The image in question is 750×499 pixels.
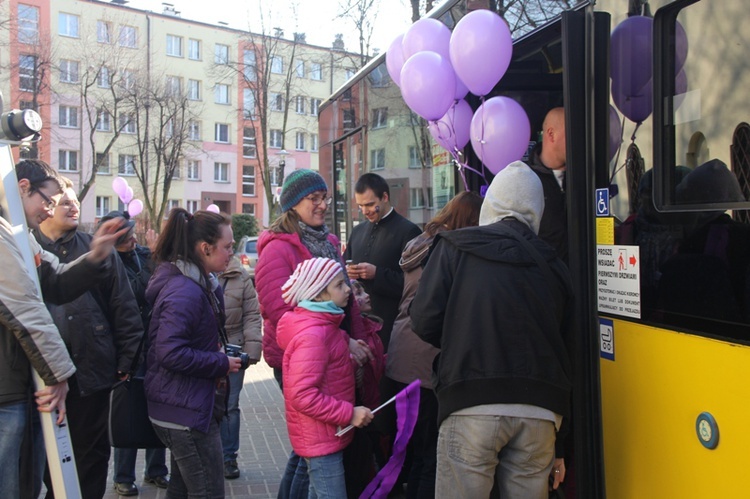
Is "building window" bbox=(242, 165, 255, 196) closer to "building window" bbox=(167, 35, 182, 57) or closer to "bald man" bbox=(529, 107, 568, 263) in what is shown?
"building window" bbox=(167, 35, 182, 57)

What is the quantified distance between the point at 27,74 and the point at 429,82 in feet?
99.8

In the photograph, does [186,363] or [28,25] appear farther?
[28,25]

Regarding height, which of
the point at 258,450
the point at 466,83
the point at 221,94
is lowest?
the point at 258,450

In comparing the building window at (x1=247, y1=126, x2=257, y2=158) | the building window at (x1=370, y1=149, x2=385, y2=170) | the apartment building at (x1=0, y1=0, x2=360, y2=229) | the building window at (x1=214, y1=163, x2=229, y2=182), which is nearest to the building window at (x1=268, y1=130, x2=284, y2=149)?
the apartment building at (x1=0, y1=0, x2=360, y2=229)

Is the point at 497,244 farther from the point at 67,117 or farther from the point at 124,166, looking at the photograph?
the point at 124,166

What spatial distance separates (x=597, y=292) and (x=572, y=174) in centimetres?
49

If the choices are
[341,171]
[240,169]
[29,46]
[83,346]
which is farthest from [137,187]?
[83,346]

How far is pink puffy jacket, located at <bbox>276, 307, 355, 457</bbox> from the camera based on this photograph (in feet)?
10.7

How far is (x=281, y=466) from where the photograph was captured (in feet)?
19.4

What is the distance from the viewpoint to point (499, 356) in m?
2.74

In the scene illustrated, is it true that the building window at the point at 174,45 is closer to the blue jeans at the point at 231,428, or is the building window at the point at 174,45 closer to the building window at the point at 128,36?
the building window at the point at 128,36

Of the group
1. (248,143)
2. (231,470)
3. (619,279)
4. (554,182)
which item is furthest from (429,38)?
(248,143)

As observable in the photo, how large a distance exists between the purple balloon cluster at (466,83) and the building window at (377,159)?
56.4 inches

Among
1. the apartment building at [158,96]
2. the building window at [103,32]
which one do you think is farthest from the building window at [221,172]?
the building window at [103,32]
